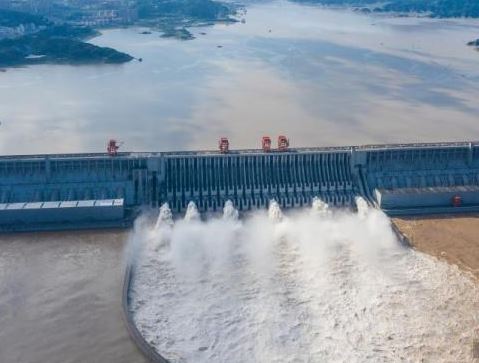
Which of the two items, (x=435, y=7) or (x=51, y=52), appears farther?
(x=435, y=7)

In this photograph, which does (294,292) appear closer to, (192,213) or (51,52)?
(192,213)

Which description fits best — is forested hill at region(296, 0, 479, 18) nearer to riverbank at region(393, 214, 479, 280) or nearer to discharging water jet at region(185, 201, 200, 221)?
riverbank at region(393, 214, 479, 280)

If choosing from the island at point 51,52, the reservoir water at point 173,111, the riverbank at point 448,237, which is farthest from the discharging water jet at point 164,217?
the island at point 51,52

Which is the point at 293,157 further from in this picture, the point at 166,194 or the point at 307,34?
the point at 307,34

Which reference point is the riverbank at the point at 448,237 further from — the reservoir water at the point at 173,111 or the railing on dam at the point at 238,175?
the reservoir water at the point at 173,111

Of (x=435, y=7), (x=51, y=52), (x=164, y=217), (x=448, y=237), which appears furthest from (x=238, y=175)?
(x=435, y=7)
